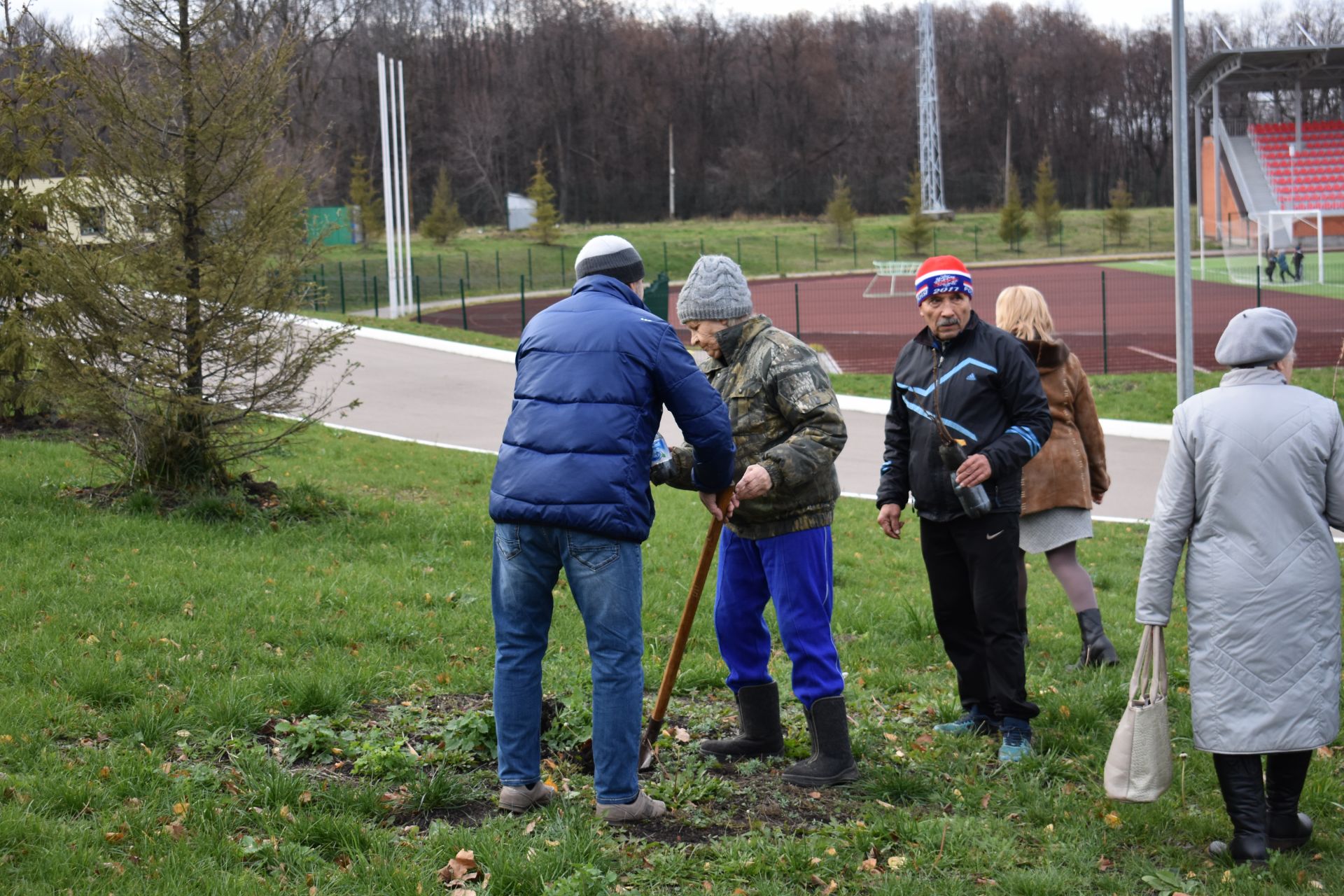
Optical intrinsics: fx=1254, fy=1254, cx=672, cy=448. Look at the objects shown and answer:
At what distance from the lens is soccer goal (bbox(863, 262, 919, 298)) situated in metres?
40.6

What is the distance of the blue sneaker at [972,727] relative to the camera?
5.21 m

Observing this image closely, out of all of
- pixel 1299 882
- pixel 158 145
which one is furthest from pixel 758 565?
pixel 158 145

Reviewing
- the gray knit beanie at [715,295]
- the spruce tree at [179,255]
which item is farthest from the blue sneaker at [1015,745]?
the spruce tree at [179,255]

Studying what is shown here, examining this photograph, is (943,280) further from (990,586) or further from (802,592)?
(802,592)

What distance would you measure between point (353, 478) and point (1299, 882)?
894 cm

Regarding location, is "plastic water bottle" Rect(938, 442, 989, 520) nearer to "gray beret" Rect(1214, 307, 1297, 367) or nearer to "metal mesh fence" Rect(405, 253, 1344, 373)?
"gray beret" Rect(1214, 307, 1297, 367)

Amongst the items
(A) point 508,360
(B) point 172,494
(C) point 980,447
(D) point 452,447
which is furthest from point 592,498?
(A) point 508,360

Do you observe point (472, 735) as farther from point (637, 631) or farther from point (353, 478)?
point (353, 478)

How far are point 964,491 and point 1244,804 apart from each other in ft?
4.77

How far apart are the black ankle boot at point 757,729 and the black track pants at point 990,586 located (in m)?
0.85

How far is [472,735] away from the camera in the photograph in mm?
4699

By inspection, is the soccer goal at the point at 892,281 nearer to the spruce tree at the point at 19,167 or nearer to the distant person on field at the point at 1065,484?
the spruce tree at the point at 19,167

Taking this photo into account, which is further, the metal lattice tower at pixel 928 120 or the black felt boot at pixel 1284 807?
the metal lattice tower at pixel 928 120

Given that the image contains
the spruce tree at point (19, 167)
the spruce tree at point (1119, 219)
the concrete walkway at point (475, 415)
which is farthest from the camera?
the spruce tree at point (1119, 219)
